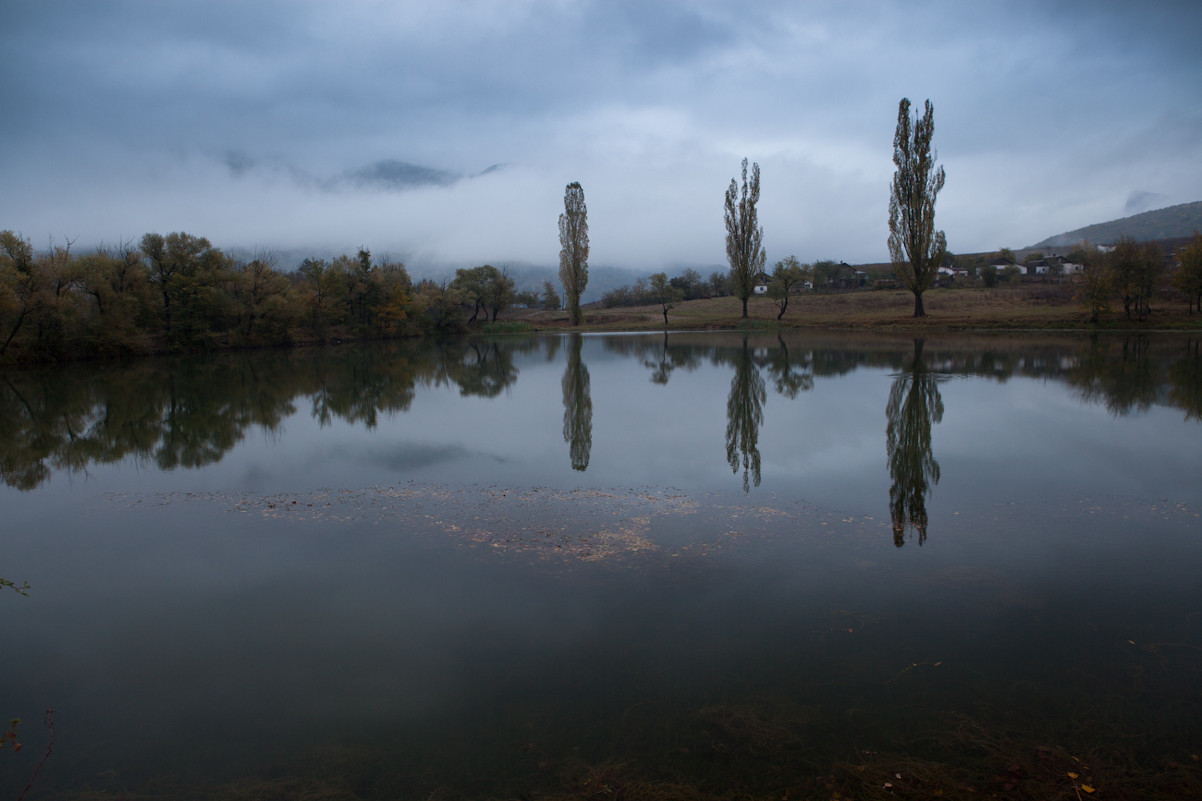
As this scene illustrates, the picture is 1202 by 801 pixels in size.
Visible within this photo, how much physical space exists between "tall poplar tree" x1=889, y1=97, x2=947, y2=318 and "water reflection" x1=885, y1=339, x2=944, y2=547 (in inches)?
1276

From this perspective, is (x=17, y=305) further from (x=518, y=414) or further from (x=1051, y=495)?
(x=1051, y=495)

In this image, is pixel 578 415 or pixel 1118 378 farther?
pixel 1118 378

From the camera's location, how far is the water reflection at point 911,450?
7816 millimetres

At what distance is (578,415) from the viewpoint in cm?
1560

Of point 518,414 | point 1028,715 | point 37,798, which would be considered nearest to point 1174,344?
point 518,414

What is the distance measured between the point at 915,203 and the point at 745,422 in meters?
42.1

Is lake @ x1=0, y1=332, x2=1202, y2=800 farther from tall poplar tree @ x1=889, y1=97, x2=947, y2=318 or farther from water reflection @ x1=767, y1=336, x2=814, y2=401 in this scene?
tall poplar tree @ x1=889, y1=97, x2=947, y2=318

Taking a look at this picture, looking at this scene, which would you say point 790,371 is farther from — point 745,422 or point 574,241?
point 574,241

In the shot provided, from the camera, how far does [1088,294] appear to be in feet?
140

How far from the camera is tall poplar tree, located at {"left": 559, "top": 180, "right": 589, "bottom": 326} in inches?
2517

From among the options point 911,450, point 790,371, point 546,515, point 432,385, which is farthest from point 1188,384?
point 432,385

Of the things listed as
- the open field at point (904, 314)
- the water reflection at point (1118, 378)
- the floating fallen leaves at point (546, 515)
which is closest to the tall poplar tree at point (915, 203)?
the open field at point (904, 314)

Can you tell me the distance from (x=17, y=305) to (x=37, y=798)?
38.5 metres

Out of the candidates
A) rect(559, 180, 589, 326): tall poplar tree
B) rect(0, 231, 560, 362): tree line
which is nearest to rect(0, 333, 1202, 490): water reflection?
rect(0, 231, 560, 362): tree line
